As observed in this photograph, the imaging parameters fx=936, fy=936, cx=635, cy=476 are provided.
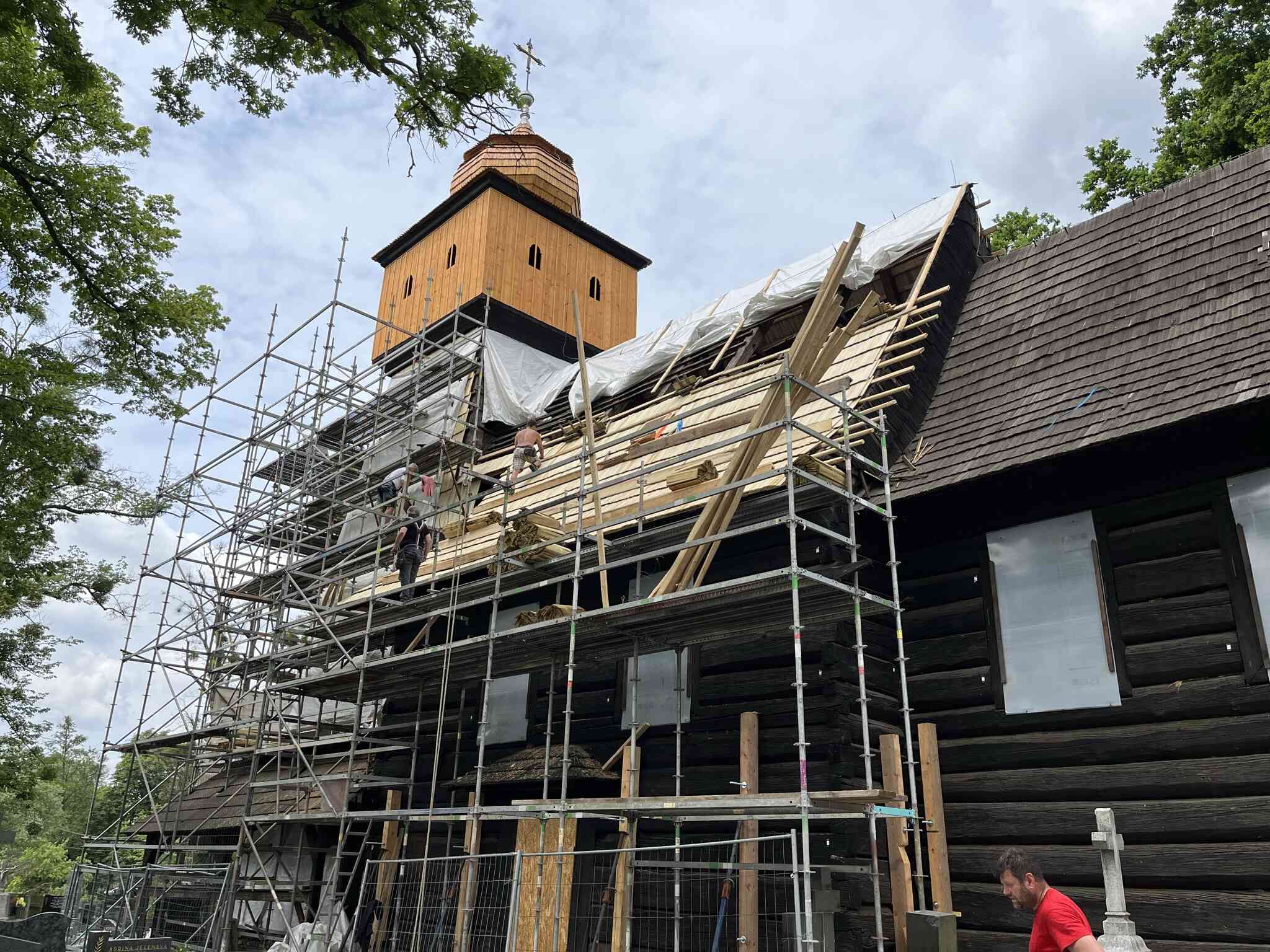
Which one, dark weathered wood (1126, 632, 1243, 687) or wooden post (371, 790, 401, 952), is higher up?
dark weathered wood (1126, 632, 1243, 687)

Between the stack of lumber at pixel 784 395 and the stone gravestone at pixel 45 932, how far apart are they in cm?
606

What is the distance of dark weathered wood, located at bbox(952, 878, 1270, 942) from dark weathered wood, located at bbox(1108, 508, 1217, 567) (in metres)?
2.78

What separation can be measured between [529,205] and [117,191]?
9806 mm

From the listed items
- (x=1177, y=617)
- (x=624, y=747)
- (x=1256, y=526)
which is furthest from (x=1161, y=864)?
(x=624, y=747)

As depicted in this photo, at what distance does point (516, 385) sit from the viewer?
17.7m

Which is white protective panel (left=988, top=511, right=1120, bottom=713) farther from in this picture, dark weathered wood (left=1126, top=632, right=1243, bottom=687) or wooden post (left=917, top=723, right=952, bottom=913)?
wooden post (left=917, top=723, right=952, bottom=913)

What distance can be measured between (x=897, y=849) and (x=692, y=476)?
4.05 metres

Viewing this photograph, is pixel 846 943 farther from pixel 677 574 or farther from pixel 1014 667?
pixel 677 574

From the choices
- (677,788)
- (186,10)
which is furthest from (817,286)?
(186,10)

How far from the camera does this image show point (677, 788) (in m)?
9.44

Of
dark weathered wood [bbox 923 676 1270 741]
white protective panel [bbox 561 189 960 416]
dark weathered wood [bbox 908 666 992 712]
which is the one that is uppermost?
white protective panel [bbox 561 189 960 416]

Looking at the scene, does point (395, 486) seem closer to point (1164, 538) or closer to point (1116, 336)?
point (1116, 336)

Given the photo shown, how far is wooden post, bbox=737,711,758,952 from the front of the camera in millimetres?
8297

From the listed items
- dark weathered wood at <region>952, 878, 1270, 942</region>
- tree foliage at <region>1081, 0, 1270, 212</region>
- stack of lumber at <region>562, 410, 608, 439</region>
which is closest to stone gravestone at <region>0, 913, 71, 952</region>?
dark weathered wood at <region>952, 878, 1270, 942</region>
